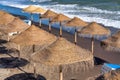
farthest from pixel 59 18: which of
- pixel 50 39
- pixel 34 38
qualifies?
pixel 34 38

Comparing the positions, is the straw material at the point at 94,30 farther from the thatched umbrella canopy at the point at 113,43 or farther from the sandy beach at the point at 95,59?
the thatched umbrella canopy at the point at 113,43

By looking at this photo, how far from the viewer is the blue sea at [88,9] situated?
3053 centimetres

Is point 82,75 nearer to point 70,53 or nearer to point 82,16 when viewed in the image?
point 70,53

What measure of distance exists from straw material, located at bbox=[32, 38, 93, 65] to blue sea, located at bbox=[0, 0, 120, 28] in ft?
51.9

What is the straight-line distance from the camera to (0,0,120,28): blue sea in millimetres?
30531

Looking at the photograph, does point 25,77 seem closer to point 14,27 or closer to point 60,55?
point 14,27

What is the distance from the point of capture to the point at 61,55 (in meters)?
10.5

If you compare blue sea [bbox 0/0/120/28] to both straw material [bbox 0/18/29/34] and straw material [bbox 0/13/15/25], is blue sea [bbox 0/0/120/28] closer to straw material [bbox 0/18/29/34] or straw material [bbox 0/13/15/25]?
straw material [bbox 0/13/15/25]

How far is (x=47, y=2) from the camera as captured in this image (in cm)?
4944

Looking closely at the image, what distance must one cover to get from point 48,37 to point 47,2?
36.8 m

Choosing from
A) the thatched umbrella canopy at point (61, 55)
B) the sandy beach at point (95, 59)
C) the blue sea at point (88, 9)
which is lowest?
the blue sea at point (88, 9)

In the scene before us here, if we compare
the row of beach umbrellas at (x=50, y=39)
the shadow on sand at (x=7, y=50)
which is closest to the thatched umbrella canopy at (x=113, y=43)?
the row of beach umbrellas at (x=50, y=39)

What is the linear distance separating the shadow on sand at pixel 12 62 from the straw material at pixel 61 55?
13.9 ft

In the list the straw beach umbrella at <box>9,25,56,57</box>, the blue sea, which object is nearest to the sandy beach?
the straw beach umbrella at <box>9,25,56,57</box>
